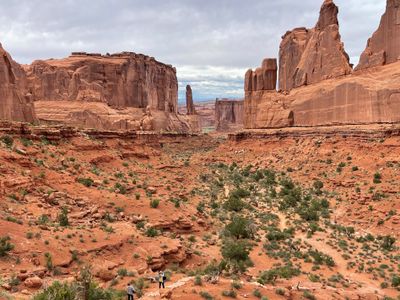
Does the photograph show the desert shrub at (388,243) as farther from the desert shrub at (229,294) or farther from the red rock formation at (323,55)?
the red rock formation at (323,55)

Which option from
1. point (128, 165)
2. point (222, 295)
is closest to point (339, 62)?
point (128, 165)

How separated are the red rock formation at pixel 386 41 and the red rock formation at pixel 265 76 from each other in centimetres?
1859

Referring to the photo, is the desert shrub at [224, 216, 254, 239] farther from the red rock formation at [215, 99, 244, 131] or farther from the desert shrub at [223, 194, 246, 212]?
the red rock formation at [215, 99, 244, 131]

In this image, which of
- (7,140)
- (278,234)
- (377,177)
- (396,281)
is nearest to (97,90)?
(7,140)

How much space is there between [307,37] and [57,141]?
41.0 m

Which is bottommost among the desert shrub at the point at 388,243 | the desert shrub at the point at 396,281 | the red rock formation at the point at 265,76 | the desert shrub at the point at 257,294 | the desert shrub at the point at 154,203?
the desert shrub at the point at 396,281

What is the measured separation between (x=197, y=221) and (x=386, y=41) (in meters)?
27.4

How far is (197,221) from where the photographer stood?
2492cm

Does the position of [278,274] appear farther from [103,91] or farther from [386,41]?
[103,91]

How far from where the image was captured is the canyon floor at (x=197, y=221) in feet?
48.9

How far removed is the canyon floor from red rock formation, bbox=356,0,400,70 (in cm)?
761

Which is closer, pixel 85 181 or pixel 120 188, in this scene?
pixel 85 181

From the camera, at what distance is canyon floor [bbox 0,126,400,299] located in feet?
48.9

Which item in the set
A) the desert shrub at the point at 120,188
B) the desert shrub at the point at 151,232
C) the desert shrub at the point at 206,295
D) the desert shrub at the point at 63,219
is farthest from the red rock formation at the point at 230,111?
the desert shrub at the point at 206,295
